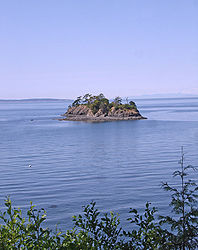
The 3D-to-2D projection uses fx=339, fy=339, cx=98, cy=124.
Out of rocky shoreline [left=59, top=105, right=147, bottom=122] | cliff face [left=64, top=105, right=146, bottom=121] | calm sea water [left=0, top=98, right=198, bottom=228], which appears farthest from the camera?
cliff face [left=64, top=105, right=146, bottom=121]

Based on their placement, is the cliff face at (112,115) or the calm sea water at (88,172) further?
the cliff face at (112,115)

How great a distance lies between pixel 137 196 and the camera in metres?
43.8

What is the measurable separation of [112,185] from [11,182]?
16.1m

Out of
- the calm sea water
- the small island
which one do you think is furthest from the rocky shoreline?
the calm sea water

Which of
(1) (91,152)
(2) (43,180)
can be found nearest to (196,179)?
(2) (43,180)

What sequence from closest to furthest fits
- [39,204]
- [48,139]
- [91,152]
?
[39,204] < [91,152] < [48,139]

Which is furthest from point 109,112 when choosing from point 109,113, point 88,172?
point 88,172

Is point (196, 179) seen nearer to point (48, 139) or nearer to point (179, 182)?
→ point (179, 182)

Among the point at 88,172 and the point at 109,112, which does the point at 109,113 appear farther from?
the point at 88,172

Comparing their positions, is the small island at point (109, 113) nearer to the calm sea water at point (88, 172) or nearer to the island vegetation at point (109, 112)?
the island vegetation at point (109, 112)

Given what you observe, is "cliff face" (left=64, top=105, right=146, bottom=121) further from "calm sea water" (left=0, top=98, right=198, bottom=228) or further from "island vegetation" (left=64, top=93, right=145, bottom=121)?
"calm sea water" (left=0, top=98, right=198, bottom=228)

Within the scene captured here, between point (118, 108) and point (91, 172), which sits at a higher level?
point (118, 108)

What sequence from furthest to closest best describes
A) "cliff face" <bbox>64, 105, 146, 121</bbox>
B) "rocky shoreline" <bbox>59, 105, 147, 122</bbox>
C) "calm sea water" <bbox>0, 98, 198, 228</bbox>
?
"cliff face" <bbox>64, 105, 146, 121</bbox> → "rocky shoreline" <bbox>59, 105, 147, 122</bbox> → "calm sea water" <bbox>0, 98, 198, 228</bbox>

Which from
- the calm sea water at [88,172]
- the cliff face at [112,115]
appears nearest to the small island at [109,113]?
the cliff face at [112,115]
